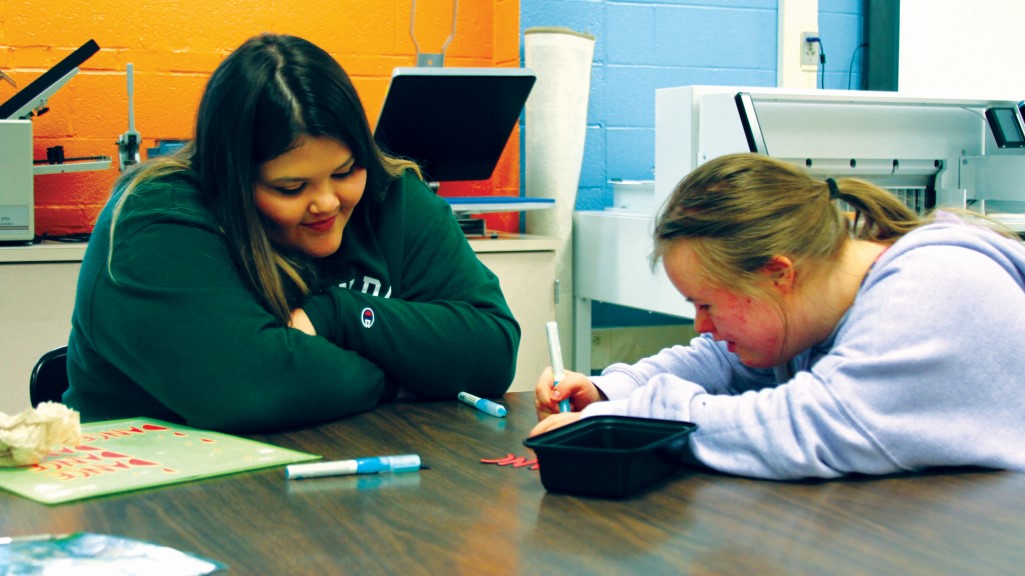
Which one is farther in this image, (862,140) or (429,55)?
(429,55)

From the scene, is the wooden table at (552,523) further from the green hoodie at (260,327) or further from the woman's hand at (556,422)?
the green hoodie at (260,327)

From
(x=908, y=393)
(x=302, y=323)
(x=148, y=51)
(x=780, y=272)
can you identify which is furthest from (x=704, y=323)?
(x=148, y=51)

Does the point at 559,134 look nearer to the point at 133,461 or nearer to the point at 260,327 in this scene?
the point at 260,327

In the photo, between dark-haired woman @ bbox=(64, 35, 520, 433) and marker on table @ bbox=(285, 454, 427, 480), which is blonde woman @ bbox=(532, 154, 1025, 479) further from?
dark-haired woman @ bbox=(64, 35, 520, 433)

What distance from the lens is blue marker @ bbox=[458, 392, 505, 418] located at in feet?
3.95

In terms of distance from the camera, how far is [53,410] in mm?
978

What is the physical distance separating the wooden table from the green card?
0.7 inches

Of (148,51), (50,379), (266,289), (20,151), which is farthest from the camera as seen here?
(148,51)

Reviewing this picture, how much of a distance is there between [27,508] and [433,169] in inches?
75.7

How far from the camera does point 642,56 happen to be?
10.6 feet

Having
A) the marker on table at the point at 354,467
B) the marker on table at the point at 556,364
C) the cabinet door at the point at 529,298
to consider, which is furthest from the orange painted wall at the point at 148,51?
the marker on table at the point at 354,467

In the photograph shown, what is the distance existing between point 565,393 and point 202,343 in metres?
0.41

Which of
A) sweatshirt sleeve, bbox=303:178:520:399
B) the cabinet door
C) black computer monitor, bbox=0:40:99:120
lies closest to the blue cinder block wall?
the cabinet door

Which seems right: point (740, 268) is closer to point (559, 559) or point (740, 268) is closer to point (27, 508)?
point (559, 559)
